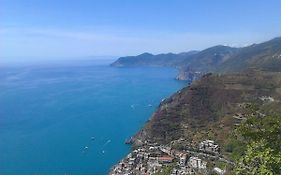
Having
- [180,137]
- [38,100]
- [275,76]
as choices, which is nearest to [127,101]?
[38,100]

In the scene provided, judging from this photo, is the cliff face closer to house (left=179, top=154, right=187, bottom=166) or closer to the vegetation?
house (left=179, top=154, right=187, bottom=166)

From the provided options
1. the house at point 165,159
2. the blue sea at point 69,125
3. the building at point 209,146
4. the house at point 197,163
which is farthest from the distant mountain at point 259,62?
the house at point 197,163

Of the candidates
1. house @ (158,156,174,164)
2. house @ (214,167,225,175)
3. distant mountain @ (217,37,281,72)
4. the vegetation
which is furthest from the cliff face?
the vegetation

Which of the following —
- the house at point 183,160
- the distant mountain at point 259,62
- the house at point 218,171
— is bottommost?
the house at point 183,160

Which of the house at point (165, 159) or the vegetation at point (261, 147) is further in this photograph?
the house at point (165, 159)

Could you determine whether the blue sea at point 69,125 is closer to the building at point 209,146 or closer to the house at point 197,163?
the house at point 197,163

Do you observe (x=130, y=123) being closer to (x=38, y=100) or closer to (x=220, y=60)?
(x=38, y=100)
